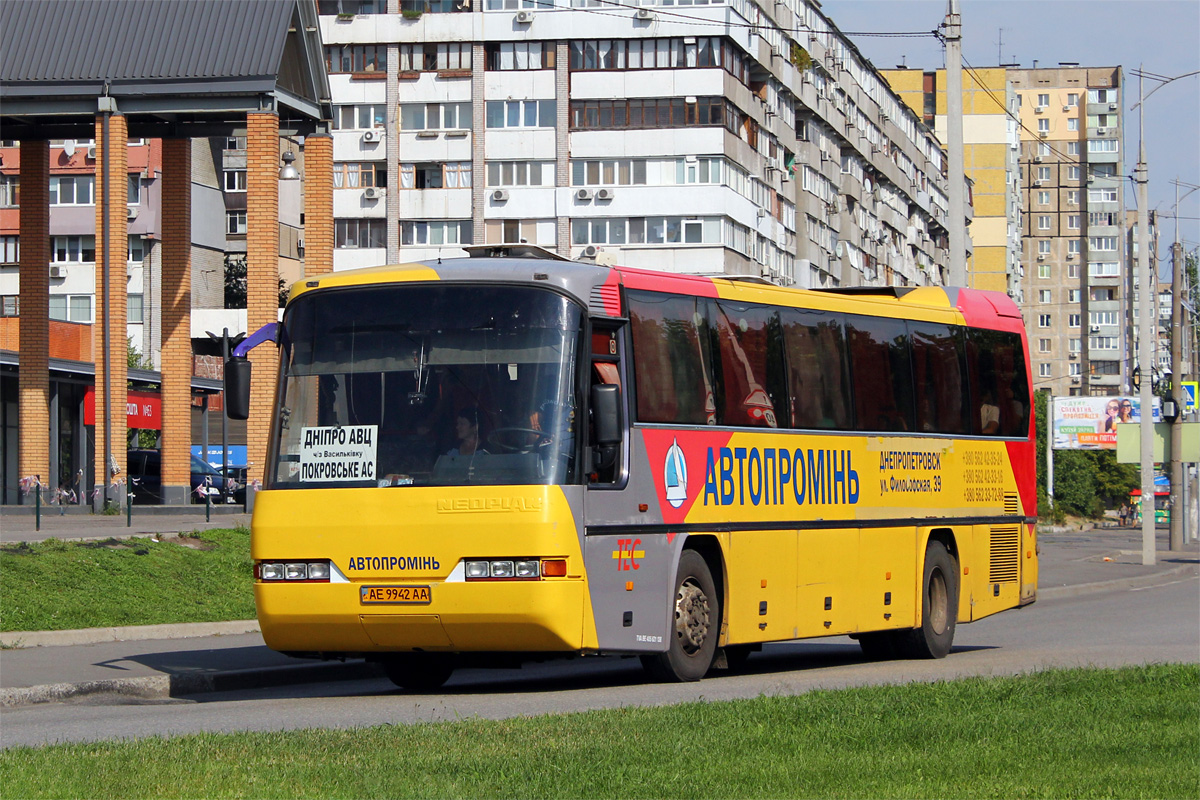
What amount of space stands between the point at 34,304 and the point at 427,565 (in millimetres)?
31456

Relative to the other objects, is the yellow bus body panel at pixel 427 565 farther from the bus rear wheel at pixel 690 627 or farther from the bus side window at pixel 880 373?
the bus side window at pixel 880 373

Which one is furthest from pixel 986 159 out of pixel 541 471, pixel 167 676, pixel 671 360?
pixel 541 471

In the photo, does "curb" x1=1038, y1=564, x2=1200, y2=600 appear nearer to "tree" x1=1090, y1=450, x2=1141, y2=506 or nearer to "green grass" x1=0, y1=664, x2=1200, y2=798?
"green grass" x1=0, y1=664, x2=1200, y2=798

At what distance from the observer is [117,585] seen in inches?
801

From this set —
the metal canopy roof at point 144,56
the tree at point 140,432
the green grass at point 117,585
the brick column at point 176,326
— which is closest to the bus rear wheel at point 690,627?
the green grass at point 117,585

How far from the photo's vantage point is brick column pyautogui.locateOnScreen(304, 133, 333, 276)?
38969mm

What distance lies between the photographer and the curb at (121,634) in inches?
665


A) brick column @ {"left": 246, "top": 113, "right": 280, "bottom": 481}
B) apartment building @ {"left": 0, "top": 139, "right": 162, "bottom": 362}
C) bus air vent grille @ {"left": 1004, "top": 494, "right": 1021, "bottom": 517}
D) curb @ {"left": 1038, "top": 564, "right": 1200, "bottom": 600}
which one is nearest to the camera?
bus air vent grille @ {"left": 1004, "top": 494, "right": 1021, "bottom": 517}

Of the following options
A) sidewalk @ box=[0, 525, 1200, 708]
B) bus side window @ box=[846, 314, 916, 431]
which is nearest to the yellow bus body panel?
sidewalk @ box=[0, 525, 1200, 708]

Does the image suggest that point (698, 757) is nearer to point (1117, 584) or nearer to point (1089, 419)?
point (1117, 584)

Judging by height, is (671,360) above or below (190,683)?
above

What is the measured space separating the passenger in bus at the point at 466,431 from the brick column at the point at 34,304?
3118cm

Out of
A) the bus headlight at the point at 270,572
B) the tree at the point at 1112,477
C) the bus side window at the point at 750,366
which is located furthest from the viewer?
the tree at the point at 1112,477

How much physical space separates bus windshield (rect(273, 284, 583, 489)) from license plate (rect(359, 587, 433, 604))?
77 cm
